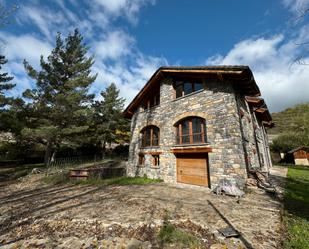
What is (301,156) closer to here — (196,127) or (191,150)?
(196,127)

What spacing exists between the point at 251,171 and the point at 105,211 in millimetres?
6634

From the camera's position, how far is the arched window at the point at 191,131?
9450 mm

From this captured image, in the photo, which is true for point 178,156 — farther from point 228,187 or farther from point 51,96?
point 51,96

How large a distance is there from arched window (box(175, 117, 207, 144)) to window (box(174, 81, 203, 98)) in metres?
1.85

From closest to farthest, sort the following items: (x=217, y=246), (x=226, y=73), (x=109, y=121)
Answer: (x=217, y=246) < (x=226, y=73) < (x=109, y=121)

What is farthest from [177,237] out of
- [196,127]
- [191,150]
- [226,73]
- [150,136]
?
[150,136]

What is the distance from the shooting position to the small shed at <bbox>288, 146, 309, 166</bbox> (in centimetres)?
2664

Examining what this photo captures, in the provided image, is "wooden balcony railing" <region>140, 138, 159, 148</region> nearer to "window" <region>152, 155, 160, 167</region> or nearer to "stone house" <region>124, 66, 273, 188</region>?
"stone house" <region>124, 66, 273, 188</region>

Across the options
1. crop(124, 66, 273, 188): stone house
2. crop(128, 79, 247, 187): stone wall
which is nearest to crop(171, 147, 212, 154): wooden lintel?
crop(124, 66, 273, 188): stone house

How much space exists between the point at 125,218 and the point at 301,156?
33290mm

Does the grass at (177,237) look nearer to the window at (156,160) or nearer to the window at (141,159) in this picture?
the window at (156,160)

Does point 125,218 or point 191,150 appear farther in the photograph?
point 191,150

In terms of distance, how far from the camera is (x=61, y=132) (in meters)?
16.6

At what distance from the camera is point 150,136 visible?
13023 mm
